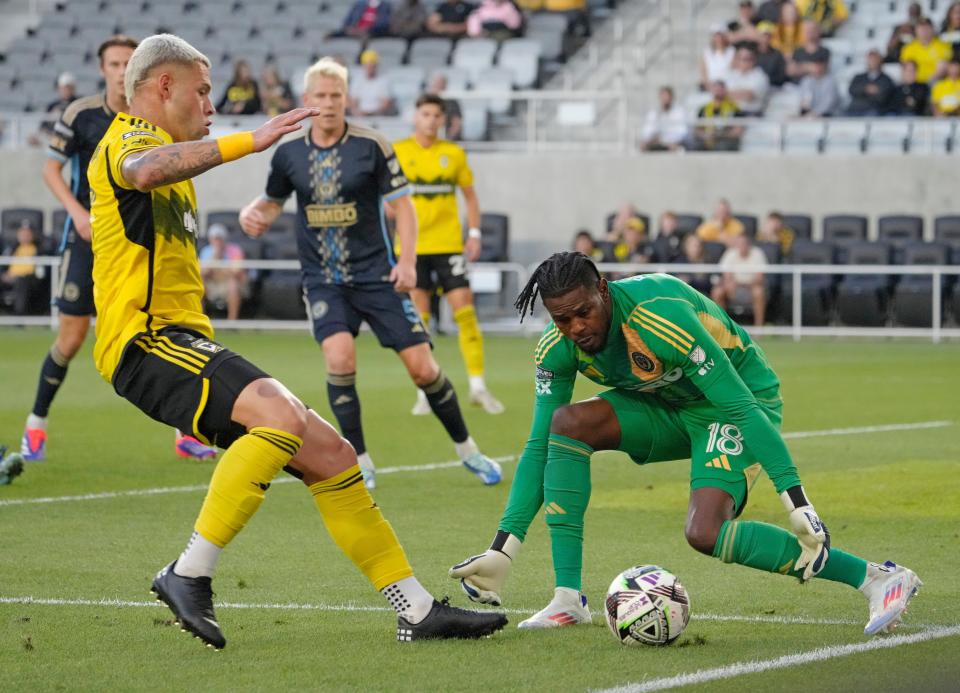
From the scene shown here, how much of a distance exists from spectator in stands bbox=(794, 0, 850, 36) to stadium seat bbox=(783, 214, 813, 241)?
408cm

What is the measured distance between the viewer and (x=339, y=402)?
10.2 meters

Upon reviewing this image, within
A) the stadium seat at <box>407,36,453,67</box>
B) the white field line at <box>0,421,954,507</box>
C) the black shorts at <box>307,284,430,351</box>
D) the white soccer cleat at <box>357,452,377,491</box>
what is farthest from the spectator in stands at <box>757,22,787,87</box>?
the white soccer cleat at <box>357,452,377,491</box>

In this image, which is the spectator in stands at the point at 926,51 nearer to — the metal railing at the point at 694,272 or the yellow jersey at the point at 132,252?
the metal railing at the point at 694,272

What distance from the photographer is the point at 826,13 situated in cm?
2688

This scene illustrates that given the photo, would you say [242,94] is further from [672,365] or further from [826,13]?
[672,365]

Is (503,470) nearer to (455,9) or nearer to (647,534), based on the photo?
(647,534)

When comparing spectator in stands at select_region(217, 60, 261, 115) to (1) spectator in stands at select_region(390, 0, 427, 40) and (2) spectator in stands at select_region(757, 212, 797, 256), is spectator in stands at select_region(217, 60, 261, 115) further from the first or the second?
(2) spectator in stands at select_region(757, 212, 797, 256)

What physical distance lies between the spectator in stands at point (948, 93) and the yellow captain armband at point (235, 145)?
797 inches

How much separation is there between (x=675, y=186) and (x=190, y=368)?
67.4 ft

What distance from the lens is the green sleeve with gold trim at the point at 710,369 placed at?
5.89 m

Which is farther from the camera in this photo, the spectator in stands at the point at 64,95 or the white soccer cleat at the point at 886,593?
the spectator in stands at the point at 64,95

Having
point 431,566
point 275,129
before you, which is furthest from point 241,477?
point 431,566

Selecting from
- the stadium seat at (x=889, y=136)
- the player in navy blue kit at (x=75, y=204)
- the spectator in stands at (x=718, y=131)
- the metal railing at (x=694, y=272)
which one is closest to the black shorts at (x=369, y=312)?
the player in navy blue kit at (x=75, y=204)

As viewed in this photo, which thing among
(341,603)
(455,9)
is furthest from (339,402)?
(455,9)
